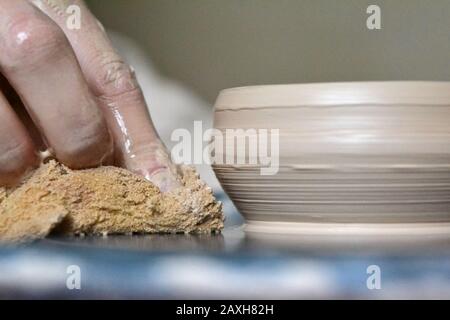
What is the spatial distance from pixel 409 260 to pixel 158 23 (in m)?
1.20

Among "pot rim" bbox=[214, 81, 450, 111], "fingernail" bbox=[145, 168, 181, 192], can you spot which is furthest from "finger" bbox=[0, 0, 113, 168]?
"pot rim" bbox=[214, 81, 450, 111]

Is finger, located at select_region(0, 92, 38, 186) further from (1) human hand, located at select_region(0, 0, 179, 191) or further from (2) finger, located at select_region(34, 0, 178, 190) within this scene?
(2) finger, located at select_region(34, 0, 178, 190)

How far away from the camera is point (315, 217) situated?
1088 mm

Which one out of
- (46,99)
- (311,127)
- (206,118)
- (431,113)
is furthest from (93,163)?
(206,118)

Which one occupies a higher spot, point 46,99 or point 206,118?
point 206,118

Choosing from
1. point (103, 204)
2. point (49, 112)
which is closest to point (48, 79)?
point (49, 112)

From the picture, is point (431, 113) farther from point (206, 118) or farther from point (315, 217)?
point (206, 118)

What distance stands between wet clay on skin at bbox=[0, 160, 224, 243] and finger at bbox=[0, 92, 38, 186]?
0.05 feet

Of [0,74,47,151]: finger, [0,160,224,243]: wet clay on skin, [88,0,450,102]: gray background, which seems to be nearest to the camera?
[0,160,224,243]: wet clay on skin

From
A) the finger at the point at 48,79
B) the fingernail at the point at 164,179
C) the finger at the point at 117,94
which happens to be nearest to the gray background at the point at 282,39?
the finger at the point at 117,94

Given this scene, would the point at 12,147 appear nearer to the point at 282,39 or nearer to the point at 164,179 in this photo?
the point at 164,179

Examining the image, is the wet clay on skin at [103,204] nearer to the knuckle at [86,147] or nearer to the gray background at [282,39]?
the knuckle at [86,147]

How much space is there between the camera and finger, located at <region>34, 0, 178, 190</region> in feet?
4.02

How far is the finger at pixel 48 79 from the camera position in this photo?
3.39 feet
